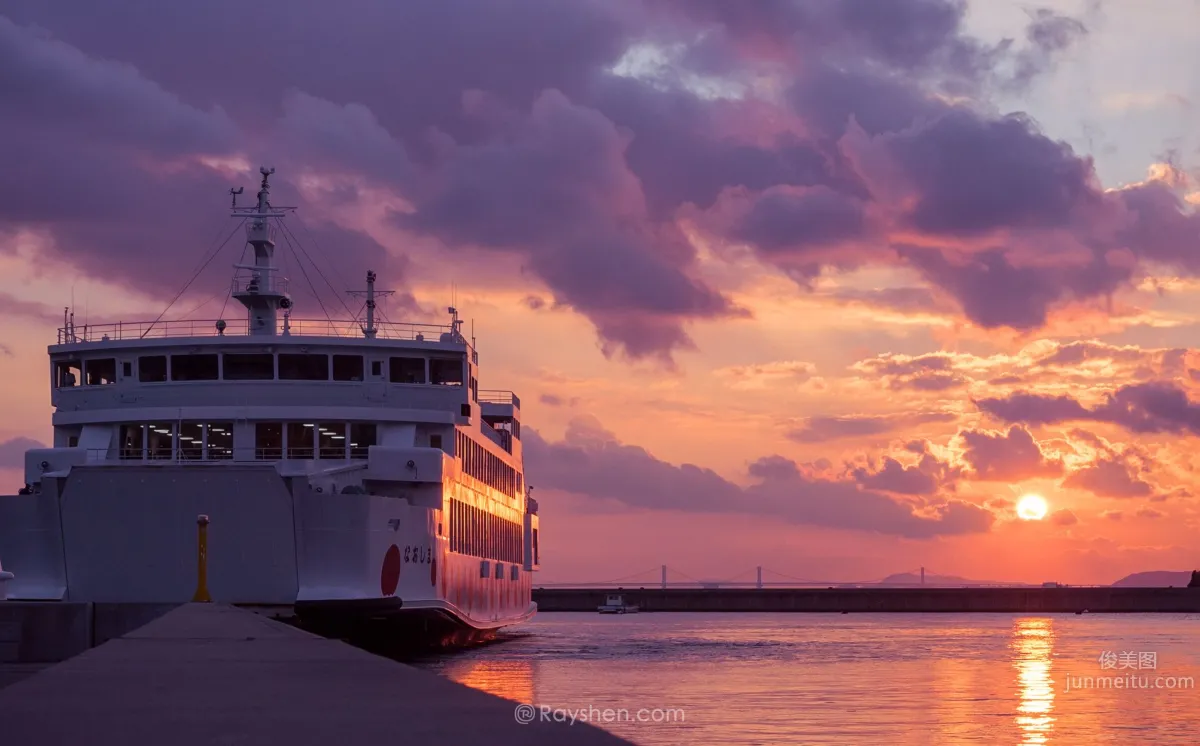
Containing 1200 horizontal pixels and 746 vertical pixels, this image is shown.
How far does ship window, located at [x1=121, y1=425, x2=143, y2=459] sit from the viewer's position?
125 ft

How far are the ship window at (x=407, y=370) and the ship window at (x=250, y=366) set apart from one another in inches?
133

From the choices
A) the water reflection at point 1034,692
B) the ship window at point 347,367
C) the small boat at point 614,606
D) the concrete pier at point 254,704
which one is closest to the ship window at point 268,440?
the ship window at point 347,367

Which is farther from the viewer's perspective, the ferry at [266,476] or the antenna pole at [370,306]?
the antenna pole at [370,306]

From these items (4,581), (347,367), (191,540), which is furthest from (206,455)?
(4,581)

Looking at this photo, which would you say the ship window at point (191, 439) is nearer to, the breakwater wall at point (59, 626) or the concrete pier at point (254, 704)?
the breakwater wall at point (59, 626)

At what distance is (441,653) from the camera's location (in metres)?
46.7

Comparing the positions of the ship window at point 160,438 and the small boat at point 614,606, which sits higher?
the ship window at point 160,438

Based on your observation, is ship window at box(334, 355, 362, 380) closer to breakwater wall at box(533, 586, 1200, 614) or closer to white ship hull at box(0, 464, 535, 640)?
white ship hull at box(0, 464, 535, 640)

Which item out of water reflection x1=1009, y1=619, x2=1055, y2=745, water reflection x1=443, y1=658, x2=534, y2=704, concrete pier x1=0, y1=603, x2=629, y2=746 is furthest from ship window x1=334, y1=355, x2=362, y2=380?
concrete pier x1=0, y1=603, x2=629, y2=746

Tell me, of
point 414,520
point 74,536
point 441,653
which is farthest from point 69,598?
point 441,653

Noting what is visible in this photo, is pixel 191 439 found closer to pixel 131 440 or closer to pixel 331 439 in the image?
pixel 131 440

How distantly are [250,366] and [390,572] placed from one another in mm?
7546

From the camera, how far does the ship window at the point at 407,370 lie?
40.9 meters

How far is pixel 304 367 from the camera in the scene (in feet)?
129
